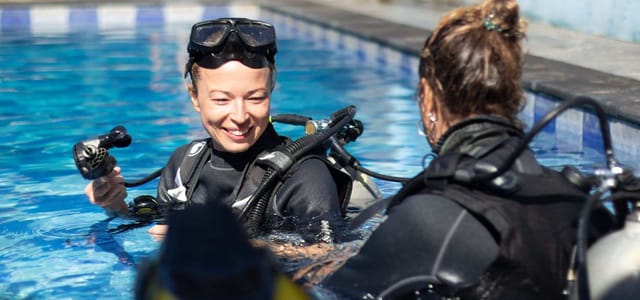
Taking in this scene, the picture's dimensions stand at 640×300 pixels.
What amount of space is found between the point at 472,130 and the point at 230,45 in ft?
5.05

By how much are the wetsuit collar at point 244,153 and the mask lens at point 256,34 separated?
0.35m

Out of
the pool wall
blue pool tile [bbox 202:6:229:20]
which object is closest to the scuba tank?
the pool wall

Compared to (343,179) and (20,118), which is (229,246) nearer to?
(343,179)

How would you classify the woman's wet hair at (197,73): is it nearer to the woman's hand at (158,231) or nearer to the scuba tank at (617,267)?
the woman's hand at (158,231)

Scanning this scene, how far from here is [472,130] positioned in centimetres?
247

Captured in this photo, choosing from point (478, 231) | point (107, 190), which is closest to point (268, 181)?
point (107, 190)

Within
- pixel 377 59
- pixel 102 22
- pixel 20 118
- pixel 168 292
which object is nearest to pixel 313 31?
pixel 377 59

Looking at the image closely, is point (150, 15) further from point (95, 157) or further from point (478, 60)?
point (478, 60)

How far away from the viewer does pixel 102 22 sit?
15.4m

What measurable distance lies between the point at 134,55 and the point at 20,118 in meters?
3.78

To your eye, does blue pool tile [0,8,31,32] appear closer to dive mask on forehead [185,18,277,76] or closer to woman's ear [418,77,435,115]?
dive mask on forehead [185,18,277,76]

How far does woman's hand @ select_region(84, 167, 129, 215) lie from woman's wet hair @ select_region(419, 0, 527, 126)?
5.53 feet

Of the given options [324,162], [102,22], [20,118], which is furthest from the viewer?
[102,22]

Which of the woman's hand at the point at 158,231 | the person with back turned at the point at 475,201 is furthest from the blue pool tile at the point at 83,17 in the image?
the person with back turned at the point at 475,201
